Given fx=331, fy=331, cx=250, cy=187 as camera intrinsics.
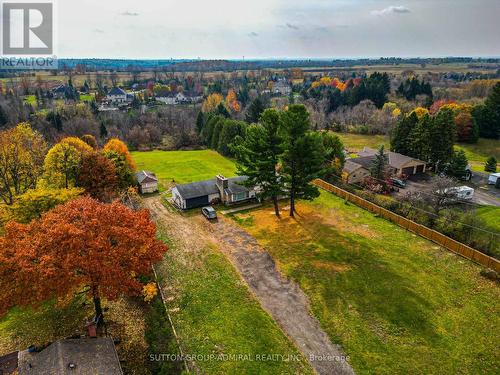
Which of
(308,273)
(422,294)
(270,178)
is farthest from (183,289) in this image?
(422,294)

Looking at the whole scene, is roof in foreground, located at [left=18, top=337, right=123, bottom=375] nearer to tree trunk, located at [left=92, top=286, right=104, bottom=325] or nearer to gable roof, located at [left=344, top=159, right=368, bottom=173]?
tree trunk, located at [left=92, top=286, right=104, bottom=325]

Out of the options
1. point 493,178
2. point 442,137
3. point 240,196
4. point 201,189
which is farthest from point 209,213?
point 493,178

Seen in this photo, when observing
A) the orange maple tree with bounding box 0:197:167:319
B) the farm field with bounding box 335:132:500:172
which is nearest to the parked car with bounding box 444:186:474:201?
the farm field with bounding box 335:132:500:172

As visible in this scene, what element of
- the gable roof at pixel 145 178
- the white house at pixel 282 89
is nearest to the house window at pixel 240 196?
the gable roof at pixel 145 178

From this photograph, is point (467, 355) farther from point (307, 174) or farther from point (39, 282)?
point (39, 282)

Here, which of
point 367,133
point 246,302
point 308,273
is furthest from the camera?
point 367,133
